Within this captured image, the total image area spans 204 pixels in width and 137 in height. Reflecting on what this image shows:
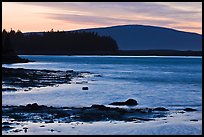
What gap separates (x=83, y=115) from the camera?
812 inches

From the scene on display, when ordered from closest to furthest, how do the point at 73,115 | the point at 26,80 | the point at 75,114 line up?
the point at 73,115
the point at 75,114
the point at 26,80

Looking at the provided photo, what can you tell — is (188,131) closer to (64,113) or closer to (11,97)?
(64,113)

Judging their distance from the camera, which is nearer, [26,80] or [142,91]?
[142,91]

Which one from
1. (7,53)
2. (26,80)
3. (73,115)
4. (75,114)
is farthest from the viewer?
(7,53)

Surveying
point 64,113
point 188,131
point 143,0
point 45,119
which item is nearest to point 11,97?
point 64,113

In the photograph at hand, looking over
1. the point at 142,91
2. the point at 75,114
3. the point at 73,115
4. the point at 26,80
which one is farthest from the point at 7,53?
the point at 73,115

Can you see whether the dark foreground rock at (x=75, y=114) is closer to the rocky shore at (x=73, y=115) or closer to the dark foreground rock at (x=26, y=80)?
the rocky shore at (x=73, y=115)

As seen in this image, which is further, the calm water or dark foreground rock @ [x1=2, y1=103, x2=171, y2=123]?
the calm water

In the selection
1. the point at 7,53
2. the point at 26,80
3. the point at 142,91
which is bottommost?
the point at 142,91

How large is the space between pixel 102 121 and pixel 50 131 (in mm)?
3629

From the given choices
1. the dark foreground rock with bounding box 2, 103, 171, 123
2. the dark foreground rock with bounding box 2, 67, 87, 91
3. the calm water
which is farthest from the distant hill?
the dark foreground rock with bounding box 2, 103, 171, 123

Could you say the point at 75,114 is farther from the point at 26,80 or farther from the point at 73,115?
the point at 26,80

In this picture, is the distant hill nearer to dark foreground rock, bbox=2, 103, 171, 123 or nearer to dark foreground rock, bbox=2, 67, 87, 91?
dark foreground rock, bbox=2, 67, 87, 91

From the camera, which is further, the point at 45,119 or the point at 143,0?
the point at 45,119
